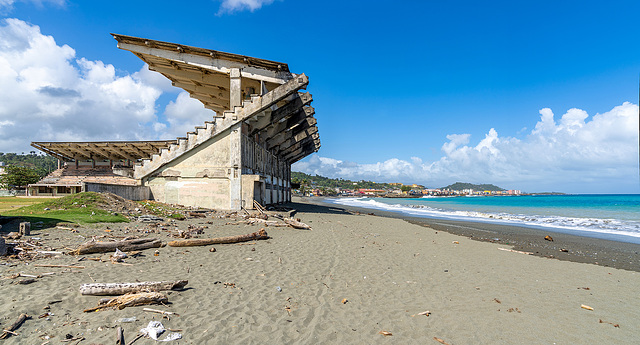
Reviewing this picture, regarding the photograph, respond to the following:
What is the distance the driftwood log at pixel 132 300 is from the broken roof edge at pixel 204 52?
20.0 metres

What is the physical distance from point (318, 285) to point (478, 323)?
334cm

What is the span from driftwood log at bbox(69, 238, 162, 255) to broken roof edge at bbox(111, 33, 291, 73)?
661 inches

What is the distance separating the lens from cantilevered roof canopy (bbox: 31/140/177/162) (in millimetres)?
34281

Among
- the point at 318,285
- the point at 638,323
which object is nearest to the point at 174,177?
the point at 318,285

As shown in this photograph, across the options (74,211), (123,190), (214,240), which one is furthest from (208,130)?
(214,240)

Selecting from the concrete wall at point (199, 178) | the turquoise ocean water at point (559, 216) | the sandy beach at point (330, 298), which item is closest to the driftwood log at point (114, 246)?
the sandy beach at point (330, 298)

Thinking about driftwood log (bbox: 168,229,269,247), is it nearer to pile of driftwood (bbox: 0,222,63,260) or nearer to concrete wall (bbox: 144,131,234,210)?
pile of driftwood (bbox: 0,222,63,260)

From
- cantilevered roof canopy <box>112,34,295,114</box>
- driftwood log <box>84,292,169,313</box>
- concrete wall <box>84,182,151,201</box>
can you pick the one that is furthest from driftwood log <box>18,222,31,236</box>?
cantilevered roof canopy <box>112,34,295,114</box>

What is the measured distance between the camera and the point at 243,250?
10188mm

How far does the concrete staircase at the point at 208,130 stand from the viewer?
21609mm

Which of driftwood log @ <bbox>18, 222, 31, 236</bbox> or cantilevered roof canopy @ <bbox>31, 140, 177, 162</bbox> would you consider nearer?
driftwood log @ <bbox>18, 222, 31, 236</bbox>

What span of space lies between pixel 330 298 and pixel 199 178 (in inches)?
696

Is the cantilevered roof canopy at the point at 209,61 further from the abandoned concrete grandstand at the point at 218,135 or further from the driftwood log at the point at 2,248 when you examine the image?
the driftwood log at the point at 2,248

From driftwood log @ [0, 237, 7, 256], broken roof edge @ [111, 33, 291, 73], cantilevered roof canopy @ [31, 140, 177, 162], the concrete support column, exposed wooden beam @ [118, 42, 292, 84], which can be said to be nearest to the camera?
driftwood log @ [0, 237, 7, 256]
